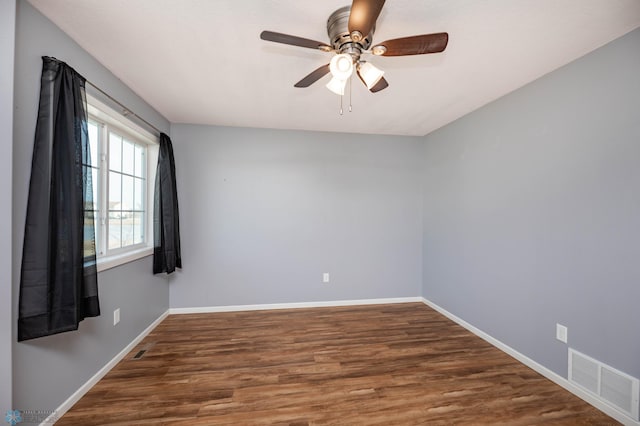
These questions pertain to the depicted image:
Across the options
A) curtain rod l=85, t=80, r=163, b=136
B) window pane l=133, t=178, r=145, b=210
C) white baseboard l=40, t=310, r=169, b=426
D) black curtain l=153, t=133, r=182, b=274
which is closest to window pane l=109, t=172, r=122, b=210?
window pane l=133, t=178, r=145, b=210

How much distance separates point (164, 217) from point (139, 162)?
0.65m

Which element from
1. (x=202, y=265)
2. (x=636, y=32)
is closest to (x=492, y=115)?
(x=636, y=32)

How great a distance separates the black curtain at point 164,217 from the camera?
277 centimetres

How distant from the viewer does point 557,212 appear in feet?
6.54

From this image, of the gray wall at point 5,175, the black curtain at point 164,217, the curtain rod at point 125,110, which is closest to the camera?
the gray wall at point 5,175

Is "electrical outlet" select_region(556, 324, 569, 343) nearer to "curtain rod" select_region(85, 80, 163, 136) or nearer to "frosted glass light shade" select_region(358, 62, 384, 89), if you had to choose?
"frosted glass light shade" select_region(358, 62, 384, 89)

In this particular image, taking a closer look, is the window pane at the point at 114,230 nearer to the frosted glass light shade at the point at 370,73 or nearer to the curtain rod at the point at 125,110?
the curtain rod at the point at 125,110

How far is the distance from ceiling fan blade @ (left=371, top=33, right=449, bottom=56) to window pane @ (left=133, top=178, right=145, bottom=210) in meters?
2.65

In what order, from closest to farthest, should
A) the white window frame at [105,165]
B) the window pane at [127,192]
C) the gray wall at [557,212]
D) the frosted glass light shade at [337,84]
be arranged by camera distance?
the frosted glass light shade at [337,84], the gray wall at [557,212], the white window frame at [105,165], the window pane at [127,192]

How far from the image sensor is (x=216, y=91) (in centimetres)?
235

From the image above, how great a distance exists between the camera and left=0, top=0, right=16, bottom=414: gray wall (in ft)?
4.07

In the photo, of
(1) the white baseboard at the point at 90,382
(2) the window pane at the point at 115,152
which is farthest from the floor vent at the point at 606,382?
(2) the window pane at the point at 115,152

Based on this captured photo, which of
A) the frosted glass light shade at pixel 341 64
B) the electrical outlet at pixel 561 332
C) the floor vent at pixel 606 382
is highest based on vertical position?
the frosted glass light shade at pixel 341 64

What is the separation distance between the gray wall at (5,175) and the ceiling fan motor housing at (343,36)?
5.29ft
